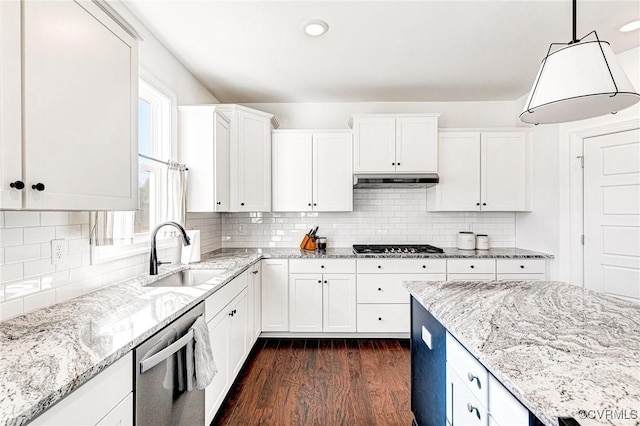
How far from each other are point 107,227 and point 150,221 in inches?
26.5

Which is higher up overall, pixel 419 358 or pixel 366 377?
pixel 419 358

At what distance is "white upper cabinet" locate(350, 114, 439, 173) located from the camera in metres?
3.30

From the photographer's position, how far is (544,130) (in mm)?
3213

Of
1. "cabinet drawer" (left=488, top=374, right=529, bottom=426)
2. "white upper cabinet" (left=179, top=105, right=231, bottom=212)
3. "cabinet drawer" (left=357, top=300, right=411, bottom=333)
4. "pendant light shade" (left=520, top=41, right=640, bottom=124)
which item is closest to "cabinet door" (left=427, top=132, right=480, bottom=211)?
"cabinet drawer" (left=357, top=300, right=411, bottom=333)

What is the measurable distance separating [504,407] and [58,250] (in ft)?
6.48

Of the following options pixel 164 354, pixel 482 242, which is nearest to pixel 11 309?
pixel 164 354

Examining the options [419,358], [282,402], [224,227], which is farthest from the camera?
[224,227]

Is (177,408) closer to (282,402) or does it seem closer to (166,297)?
(166,297)

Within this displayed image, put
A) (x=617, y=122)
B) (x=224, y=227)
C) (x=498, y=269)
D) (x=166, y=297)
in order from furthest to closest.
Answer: (x=224, y=227) → (x=498, y=269) → (x=617, y=122) → (x=166, y=297)

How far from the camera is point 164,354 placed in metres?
1.22

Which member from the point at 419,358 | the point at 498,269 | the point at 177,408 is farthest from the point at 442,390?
the point at 498,269

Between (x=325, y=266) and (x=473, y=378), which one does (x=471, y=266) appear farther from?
(x=473, y=378)

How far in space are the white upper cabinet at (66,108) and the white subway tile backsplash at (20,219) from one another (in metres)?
0.37

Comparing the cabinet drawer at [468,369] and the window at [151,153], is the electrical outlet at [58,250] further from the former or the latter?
the cabinet drawer at [468,369]
